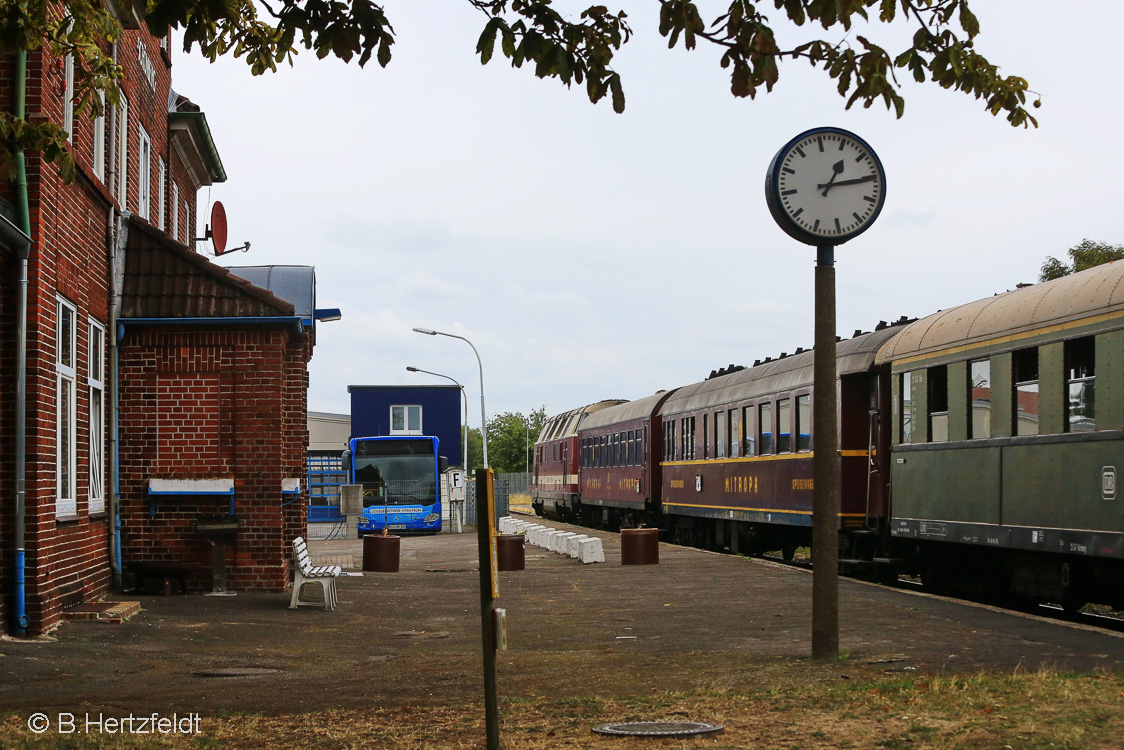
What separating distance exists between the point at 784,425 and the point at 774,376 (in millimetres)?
1270

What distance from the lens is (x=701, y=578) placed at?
18.2m

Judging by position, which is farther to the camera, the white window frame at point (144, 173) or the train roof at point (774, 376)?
the train roof at point (774, 376)

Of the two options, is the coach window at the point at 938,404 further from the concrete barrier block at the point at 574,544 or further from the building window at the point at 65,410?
the building window at the point at 65,410

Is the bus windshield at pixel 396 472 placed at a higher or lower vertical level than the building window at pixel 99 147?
lower

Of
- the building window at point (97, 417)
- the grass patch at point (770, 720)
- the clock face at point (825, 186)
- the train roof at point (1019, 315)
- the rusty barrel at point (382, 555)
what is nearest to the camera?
the grass patch at point (770, 720)

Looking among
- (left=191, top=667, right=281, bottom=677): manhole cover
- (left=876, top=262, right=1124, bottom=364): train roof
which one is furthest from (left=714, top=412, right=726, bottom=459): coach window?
(left=191, top=667, right=281, bottom=677): manhole cover

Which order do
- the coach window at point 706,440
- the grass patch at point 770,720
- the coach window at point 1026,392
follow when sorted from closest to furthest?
the grass patch at point 770,720 < the coach window at point 1026,392 < the coach window at point 706,440

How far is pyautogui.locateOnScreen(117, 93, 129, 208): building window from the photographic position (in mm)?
16016

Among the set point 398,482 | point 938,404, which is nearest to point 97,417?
point 938,404

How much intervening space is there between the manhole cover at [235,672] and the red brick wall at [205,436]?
20.1ft

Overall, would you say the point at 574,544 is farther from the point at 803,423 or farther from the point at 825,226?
the point at 825,226

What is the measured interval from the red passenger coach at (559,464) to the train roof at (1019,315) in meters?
25.6

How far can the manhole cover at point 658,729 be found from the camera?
22.4 feet

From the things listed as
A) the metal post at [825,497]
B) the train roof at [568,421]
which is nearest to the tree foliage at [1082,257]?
the train roof at [568,421]
